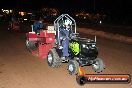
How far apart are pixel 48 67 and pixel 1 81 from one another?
2.45m

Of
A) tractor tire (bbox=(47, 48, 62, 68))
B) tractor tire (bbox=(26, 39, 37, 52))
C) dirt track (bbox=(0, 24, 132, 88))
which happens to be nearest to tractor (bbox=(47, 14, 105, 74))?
tractor tire (bbox=(47, 48, 62, 68))

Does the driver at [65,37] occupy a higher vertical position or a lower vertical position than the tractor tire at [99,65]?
higher

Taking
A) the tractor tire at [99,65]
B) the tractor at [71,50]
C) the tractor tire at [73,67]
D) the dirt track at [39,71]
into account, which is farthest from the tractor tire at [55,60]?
the tractor tire at [99,65]

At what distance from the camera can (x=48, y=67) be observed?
37.0 ft

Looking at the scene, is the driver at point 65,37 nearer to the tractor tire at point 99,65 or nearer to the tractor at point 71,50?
the tractor at point 71,50

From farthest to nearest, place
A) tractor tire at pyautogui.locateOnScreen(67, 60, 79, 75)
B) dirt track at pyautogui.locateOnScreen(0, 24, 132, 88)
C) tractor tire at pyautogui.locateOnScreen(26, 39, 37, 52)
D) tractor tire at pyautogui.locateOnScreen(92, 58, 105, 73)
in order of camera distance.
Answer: tractor tire at pyautogui.locateOnScreen(26, 39, 37, 52) < tractor tire at pyautogui.locateOnScreen(92, 58, 105, 73) < tractor tire at pyautogui.locateOnScreen(67, 60, 79, 75) < dirt track at pyautogui.locateOnScreen(0, 24, 132, 88)

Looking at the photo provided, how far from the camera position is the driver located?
10742 millimetres

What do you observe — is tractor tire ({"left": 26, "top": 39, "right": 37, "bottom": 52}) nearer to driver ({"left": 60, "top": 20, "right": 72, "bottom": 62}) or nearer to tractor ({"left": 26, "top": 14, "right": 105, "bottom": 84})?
tractor ({"left": 26, "top": 14, "right": 105, "bottom": 84})

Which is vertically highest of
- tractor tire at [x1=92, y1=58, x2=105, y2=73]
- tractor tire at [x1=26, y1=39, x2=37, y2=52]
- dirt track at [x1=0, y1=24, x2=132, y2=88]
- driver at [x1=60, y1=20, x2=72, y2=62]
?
driver at [x1=60, y1=20, x2=72, y2=62]

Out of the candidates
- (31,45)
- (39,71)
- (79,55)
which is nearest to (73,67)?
(79,55)

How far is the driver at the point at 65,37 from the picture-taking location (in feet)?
35.2

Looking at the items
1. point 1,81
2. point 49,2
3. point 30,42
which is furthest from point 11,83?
point 49,2

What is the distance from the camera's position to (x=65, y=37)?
1109cm

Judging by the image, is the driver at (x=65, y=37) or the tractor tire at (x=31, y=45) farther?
the tractor tire at (x=31, y=45)
